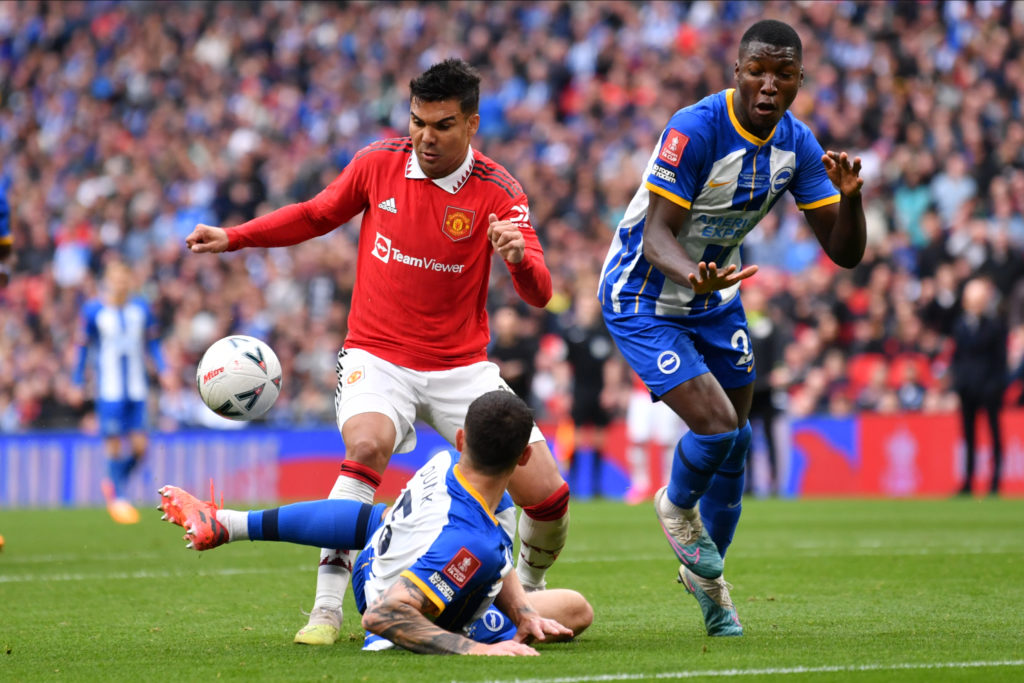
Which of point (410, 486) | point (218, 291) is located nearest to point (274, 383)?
point (410, 486)

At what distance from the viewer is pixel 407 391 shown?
6254 mm

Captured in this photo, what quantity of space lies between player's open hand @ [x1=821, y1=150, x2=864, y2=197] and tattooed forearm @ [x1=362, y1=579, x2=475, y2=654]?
8.24ft

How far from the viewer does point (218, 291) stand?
21312mm

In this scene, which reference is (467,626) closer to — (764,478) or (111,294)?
(111,294)

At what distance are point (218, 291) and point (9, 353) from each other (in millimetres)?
3104

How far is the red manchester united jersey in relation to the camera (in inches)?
248

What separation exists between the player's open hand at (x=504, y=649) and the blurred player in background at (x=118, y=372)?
10.4 meters

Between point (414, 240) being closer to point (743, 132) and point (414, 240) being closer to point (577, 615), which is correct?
point (743, 132)

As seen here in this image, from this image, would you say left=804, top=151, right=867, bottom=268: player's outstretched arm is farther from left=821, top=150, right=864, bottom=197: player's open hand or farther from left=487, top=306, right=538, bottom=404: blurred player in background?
left=487, top=306, right=538, bottom=404: blurred player in background

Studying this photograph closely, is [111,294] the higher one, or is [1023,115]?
[1023,115]

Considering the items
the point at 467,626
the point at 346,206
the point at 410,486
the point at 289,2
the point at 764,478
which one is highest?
the point at 289,2

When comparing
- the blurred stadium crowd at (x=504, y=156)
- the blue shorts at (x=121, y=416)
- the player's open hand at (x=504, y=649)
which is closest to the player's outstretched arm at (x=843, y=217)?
the player's open hand at (x=504, y=649)

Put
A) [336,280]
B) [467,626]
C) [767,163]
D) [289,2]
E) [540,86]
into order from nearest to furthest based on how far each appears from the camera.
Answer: [467,626], [767,163], [336,280], [540,86], [289,2]

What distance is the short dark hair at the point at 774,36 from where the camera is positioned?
5895mm
